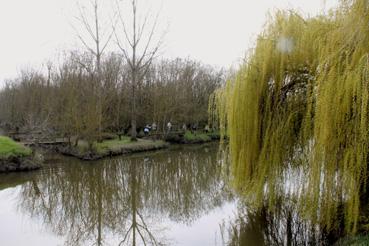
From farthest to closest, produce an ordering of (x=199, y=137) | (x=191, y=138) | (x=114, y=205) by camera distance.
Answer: (x=199, y=137) → (x=191, y=138) → (x=114, y=205)

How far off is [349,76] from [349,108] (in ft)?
1.22

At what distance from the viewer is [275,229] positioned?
5.85 m

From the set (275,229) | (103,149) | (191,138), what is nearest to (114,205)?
(275,229)

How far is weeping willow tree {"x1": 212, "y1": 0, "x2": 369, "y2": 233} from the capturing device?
3.71 metres

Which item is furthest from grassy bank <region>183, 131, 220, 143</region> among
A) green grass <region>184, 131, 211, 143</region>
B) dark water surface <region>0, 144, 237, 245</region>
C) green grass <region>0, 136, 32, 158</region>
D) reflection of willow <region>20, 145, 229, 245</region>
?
green grass <region>0, 136, 32, 158</region>

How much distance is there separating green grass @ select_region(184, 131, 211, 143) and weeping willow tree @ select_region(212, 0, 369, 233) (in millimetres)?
16346

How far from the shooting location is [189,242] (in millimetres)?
5867

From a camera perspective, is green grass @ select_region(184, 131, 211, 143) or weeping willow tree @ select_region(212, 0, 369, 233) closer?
weeping willow tree @ select_region(212, 0, 369, 233)

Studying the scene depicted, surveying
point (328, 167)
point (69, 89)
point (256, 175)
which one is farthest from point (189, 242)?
Result: point (69, 89)

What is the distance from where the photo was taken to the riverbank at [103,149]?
14.7m

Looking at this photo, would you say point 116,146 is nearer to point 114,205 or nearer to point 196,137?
point 196,137

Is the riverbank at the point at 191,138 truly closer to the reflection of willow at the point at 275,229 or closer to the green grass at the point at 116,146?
the green grass at the point at 116,146

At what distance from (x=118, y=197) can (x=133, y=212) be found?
1.34 meters

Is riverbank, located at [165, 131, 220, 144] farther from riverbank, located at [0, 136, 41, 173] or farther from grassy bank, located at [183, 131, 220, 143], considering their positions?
riverbank, located at [0, 136, 41, 173]
